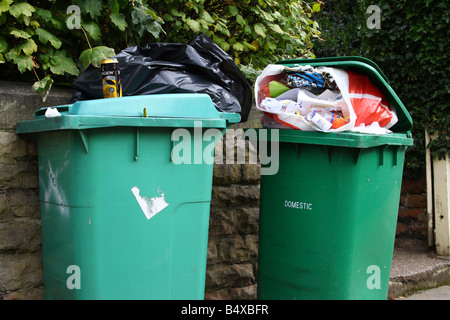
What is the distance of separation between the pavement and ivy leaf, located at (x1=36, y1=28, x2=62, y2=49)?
3.17 meters

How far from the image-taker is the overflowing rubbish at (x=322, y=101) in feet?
9.86

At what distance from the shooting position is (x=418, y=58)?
4.96 meters

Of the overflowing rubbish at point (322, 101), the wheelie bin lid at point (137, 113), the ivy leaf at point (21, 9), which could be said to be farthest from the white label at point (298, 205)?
the ivy leaf at point (21, 9)

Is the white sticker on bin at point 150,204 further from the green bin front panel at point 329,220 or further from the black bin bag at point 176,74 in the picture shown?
the green bin front panel at point 329,220

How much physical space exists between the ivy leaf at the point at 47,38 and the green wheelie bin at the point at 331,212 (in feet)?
4.69

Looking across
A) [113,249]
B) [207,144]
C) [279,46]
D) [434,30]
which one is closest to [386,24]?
[434,30]

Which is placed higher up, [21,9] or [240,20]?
[240,20]

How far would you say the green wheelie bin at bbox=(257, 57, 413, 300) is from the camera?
297 centimetres

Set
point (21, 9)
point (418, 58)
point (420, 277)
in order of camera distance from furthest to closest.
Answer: point (418, 58)
point (420, 277)
point (21, 9)

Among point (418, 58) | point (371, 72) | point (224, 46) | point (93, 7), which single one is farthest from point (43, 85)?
point (418, 58)

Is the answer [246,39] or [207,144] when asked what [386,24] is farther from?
[207,144]

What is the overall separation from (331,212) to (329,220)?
0.16 ft

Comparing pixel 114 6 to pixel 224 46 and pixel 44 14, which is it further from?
pixel 224 46
